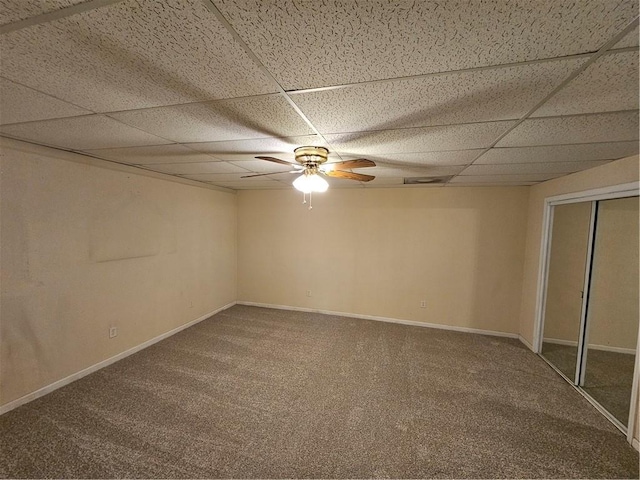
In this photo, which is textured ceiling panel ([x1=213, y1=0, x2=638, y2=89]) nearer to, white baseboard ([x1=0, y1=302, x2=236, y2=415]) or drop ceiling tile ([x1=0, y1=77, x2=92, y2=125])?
drop ceiling tile ([x1=0, y1=77, x2=92, y2=125])

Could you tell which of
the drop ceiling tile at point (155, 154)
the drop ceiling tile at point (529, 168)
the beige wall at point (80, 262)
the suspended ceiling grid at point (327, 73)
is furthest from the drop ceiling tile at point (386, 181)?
the beige wall at point (80, 262)

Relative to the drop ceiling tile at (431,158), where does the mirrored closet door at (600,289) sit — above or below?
below

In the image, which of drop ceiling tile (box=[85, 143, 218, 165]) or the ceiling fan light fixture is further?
drop ceiling tile (box=[85, 143, 218, 165])

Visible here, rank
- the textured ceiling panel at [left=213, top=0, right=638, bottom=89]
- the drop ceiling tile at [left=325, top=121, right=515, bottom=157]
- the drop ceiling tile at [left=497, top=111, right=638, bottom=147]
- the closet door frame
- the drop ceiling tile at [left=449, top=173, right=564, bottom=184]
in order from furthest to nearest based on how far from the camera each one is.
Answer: the drop ceiling tile at [left=449, top=173, right=564, bottom=184], the closet door frame, the drop ceiling tile at [left=325, top=121, right=515, bottom=157], the drop ceiling tile at [left=497, top=111, right=638, bottom=147], the textured ceiling panel at [left=213, top=0, right=638, bottom=89]

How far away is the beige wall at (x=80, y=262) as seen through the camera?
2184 mm

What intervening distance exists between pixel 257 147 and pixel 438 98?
139 cm

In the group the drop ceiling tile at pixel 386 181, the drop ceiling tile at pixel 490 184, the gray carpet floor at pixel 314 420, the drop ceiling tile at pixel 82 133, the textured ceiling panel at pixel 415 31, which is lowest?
the gray carpet floor at pixel 314 420

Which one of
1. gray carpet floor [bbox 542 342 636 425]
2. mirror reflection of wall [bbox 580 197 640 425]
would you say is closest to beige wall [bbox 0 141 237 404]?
gray carpet floor [bbox 542 342 636 425]

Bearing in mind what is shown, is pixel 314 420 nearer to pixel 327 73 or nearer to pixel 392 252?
pixel 327 73

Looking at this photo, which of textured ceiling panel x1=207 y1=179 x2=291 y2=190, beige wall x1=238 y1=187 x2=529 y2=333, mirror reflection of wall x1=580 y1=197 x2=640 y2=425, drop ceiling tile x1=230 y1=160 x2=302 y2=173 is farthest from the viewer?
textured ceiling panel x1=207 y1=179 x2=291 y2=190

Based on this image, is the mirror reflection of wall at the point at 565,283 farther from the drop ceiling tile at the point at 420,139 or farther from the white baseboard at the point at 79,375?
the white baseboard at the point at 79,375

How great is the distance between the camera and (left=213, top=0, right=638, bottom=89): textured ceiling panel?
0.73 m

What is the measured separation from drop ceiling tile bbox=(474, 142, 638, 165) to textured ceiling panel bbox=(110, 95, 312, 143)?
1696mm

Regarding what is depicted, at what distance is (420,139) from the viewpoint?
1.85m
